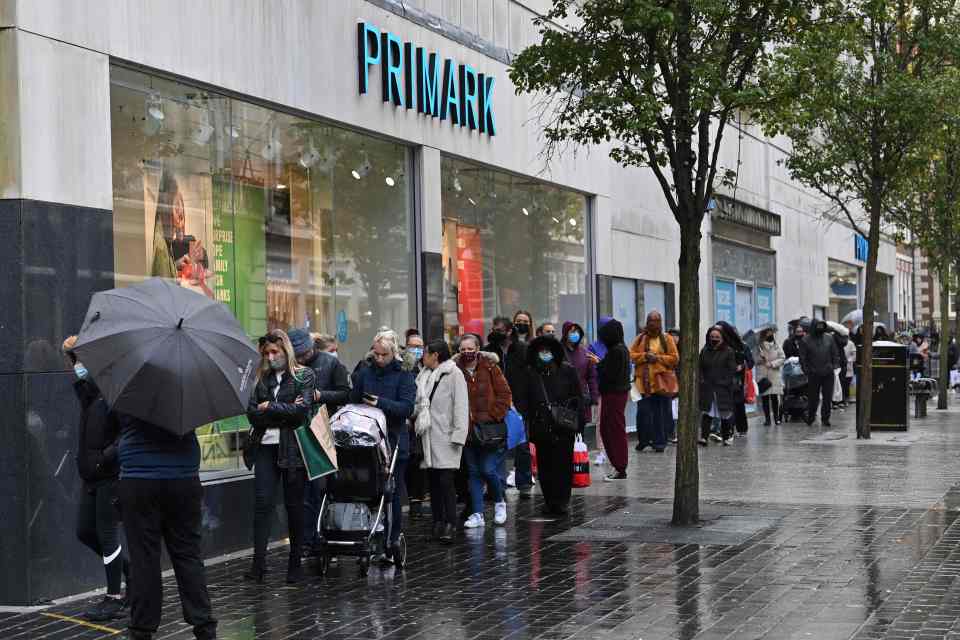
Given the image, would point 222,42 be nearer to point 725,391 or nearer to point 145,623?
point 145,623

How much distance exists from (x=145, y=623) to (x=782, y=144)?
30.9 metres

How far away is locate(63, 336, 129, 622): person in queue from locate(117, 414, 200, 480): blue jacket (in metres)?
1.28

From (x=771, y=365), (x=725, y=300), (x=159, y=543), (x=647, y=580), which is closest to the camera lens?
(x=159, y=543)

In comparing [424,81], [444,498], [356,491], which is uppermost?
[424,81]

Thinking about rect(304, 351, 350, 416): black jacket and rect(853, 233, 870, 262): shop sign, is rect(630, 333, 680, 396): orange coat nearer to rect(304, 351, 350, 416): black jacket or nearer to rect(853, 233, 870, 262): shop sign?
rect(304, 351, 350, 416): black jacket

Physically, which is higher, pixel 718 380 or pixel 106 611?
pixel 718 380

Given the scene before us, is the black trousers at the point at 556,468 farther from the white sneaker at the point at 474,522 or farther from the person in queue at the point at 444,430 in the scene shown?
the person in queue at the point at 444,430

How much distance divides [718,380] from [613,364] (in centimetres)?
514

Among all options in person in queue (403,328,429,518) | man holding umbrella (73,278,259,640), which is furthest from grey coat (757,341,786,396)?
man holding umbrella (73,278,259,640)

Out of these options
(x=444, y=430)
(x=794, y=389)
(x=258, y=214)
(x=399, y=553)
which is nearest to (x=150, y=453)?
(x=399, y=553)

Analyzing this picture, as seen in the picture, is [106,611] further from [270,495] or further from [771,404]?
[771,404]

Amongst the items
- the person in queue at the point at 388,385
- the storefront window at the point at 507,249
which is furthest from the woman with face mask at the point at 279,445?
the storefront window at the point at 507,249

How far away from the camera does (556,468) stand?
1395cm

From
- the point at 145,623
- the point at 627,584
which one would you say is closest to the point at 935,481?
the point at 627,584
